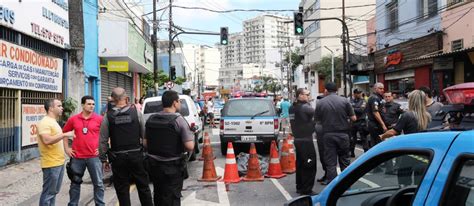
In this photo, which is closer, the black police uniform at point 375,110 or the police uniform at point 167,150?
the police uniform at point 167,150

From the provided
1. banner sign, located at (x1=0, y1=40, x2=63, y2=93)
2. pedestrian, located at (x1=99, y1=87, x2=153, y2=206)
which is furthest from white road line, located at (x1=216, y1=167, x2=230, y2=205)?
banner sign, located at (x1=0, y1=40, x2=63, y2=93)

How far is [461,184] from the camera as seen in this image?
198cm

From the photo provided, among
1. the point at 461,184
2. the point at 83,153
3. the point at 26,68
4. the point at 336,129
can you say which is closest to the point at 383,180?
the point at 461,184

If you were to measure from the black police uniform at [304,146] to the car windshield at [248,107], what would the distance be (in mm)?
5105

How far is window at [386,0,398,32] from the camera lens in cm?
2684

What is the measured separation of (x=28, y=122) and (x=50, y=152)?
21.3ft

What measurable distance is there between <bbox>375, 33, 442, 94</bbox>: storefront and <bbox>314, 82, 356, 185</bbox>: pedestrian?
14429mm

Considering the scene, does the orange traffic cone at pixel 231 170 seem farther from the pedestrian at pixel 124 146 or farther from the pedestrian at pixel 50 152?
the pedestrian at pixel 50 152

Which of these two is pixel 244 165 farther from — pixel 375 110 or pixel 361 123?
pixel 361 123

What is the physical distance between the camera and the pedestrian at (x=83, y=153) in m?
6.22

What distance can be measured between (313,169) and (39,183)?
5.37m

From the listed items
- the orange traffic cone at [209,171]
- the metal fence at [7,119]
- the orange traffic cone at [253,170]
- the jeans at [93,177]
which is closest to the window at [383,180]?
the jeans at [93,177]

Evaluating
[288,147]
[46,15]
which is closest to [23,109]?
[46,15]

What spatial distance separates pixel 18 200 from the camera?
25.6 ft
